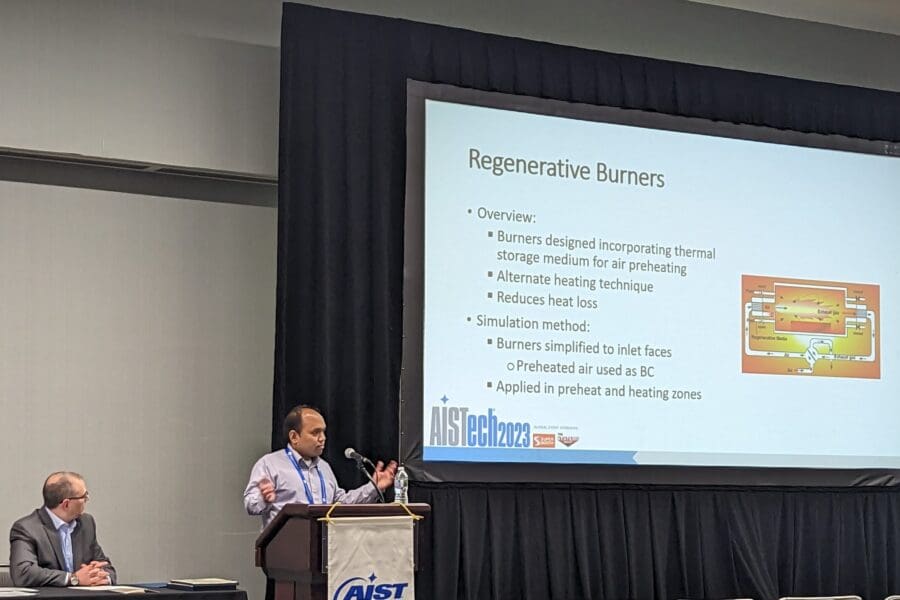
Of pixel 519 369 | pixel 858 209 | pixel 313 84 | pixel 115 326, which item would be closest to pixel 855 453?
pixel 858 209

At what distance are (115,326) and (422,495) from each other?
5.50 feet

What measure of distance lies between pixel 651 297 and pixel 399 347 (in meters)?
1.38

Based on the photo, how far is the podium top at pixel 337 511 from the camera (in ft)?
15.5

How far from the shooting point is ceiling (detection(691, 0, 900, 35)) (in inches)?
302

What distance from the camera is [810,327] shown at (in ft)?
23.7

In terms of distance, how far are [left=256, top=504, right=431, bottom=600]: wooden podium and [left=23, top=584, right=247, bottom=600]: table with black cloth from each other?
22 centimetres

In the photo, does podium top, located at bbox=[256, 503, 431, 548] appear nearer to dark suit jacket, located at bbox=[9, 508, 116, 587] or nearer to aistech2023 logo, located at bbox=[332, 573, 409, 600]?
aistech2023 logo, located at bbox=[332, 573, 409, 600]

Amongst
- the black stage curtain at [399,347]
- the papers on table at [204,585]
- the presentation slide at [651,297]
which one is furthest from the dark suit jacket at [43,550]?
the presentation slide at [651,297]

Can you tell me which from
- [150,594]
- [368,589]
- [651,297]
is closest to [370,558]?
[368,589]

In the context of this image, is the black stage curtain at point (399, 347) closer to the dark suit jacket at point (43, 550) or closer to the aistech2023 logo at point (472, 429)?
the aistech2023 logo at point (472, 429)

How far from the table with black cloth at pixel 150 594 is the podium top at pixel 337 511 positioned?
321mm

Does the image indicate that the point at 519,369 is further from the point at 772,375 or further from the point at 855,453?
the point at 855,453

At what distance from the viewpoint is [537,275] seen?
6.62 meters

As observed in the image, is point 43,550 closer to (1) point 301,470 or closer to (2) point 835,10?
(1) point 301,470
